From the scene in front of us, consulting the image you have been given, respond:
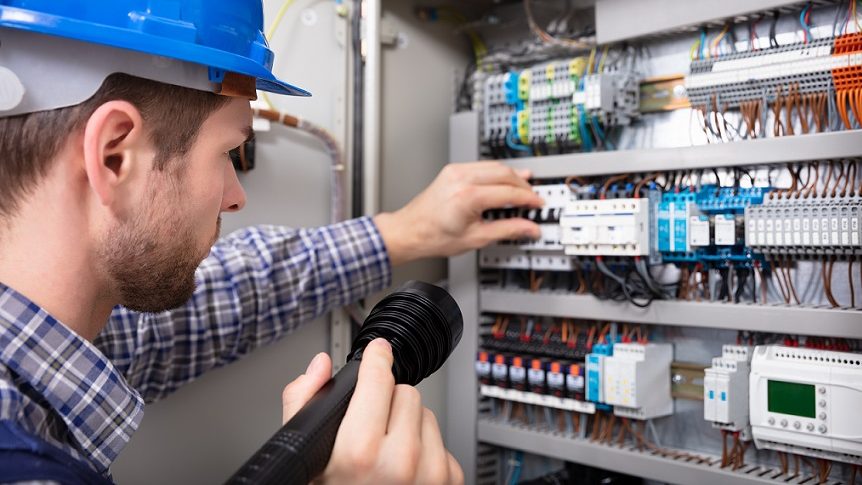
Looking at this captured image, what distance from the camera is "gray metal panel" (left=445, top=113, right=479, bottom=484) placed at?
5.81ft

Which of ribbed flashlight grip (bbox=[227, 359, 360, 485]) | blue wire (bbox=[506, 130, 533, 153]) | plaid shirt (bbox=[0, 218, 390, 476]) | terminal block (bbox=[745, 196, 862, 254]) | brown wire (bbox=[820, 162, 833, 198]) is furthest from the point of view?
blue wire (bbox=[506, 130, 533, 153])

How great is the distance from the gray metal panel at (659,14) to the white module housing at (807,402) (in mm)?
639

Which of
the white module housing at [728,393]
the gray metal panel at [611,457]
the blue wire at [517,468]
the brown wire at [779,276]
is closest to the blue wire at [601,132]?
the brown wire at [779,276]

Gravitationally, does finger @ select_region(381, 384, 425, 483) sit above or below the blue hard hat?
below

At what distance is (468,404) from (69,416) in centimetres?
112

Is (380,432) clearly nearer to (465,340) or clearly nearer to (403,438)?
(403,438)

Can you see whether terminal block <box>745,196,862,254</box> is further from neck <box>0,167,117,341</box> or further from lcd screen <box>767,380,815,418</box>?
neck <box>0,167,117,341</box>

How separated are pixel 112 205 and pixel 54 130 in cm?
10

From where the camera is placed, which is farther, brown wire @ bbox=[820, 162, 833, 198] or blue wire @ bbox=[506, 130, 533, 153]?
blue wire @ bbox=[506, 130, 533, 153]

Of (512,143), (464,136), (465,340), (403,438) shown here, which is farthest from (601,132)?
(403,438)

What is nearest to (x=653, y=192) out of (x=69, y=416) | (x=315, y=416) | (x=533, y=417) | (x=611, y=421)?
(x=611, y=421)

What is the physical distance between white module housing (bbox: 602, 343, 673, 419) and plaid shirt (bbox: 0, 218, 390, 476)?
0.53 m

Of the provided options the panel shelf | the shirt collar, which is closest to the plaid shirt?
the shirt collar

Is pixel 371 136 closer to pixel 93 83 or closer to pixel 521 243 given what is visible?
pixel 521 243
